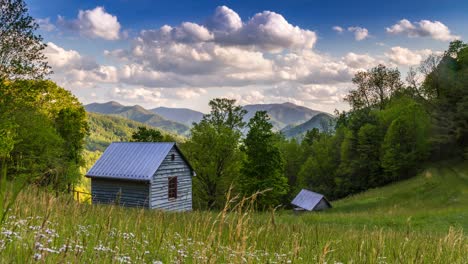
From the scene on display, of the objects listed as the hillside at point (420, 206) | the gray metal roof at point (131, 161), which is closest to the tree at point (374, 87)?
the hillside at point (420, 206)

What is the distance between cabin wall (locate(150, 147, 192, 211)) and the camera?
32375 mm

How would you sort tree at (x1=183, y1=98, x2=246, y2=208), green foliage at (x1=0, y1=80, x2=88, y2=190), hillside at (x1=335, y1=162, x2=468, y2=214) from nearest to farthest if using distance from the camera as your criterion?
green foliage at (x1=0, y1=80, x2=88, y2=190) → hillside at (x1=335, y1=162, x2=468, y2=214) → tree at (x1=183, y1=98, x2=246, y2=208)

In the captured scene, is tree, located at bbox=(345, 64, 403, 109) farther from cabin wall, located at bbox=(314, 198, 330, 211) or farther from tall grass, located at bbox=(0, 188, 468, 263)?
tall grass, located at bbox=(0, 188, 468, 263)

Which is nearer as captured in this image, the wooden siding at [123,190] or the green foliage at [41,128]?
the green foliage at [41,128]

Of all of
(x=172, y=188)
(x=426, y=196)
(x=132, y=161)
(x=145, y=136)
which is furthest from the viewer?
(x=145, y=136)

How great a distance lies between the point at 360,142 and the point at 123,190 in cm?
4294

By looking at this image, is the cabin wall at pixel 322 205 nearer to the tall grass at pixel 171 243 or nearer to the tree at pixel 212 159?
the tree at pixel 212 159

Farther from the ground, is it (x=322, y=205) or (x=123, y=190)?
(x=123, y=190)

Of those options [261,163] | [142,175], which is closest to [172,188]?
[142,175]

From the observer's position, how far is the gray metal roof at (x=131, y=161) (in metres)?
32.2

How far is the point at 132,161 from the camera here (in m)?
33.6

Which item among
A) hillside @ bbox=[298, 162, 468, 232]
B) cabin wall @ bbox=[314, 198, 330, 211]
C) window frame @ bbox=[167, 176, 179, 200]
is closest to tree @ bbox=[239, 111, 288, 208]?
cabin wall @ bbox=[314, 198, 330, 211]

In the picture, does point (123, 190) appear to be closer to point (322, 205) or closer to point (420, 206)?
point (322, 205)

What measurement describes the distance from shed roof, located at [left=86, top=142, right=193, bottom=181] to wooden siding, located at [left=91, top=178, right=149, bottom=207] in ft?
3.11
